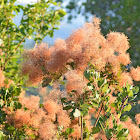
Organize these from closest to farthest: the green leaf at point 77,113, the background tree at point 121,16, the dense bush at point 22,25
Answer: the green leaf at point 77,113 < the dense bush at point 22,25 < the background tree at point 121,16

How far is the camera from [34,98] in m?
1.63

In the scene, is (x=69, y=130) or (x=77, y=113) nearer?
(x=77, y=113)

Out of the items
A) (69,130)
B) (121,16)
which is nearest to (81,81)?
(69,130)

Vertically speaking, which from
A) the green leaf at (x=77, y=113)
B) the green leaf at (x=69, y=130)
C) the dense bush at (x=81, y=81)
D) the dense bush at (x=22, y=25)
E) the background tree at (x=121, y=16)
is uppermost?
the background tree at (x=121, y=16)

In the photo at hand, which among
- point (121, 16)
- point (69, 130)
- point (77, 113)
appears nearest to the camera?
point (77, 113)

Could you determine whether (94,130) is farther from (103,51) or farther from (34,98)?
(34,98)

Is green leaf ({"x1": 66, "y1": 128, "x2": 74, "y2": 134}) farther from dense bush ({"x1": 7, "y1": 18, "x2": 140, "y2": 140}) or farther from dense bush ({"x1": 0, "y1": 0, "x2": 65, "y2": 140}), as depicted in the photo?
dense bush ({"x1": 0, "y1": 0, "x2": 65, "y2": 140})

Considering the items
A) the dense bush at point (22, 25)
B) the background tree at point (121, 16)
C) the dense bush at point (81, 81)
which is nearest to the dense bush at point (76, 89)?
the dense bush at point (81, 81)

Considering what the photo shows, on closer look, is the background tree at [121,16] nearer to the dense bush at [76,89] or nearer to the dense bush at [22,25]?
the dense bush at [22,25]

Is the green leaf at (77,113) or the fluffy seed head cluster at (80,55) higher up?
the fluffy seed head cluster at (80,55)

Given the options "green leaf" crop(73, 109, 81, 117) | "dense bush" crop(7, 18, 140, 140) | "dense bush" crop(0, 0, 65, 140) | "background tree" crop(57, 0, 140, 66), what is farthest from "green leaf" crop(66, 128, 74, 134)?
"background tree" crop(57, 0, 140, 66)

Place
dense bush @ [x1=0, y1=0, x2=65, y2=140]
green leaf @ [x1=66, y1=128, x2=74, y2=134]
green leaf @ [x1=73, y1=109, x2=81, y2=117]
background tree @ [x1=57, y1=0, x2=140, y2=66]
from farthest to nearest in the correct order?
background tree @ [x1=57, y1=0, x2=140, y2=66] < dense bush @ [x1=0, y1=0, x2=65, y2=140] < green leaf @ [x1=66, y1=128, x2=74, y2=134] < green leaf @ [x1=73, y1=109, x2=81, y2=117]

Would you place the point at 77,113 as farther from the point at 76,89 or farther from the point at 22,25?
the point at 22,25

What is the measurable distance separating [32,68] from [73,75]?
249mm
